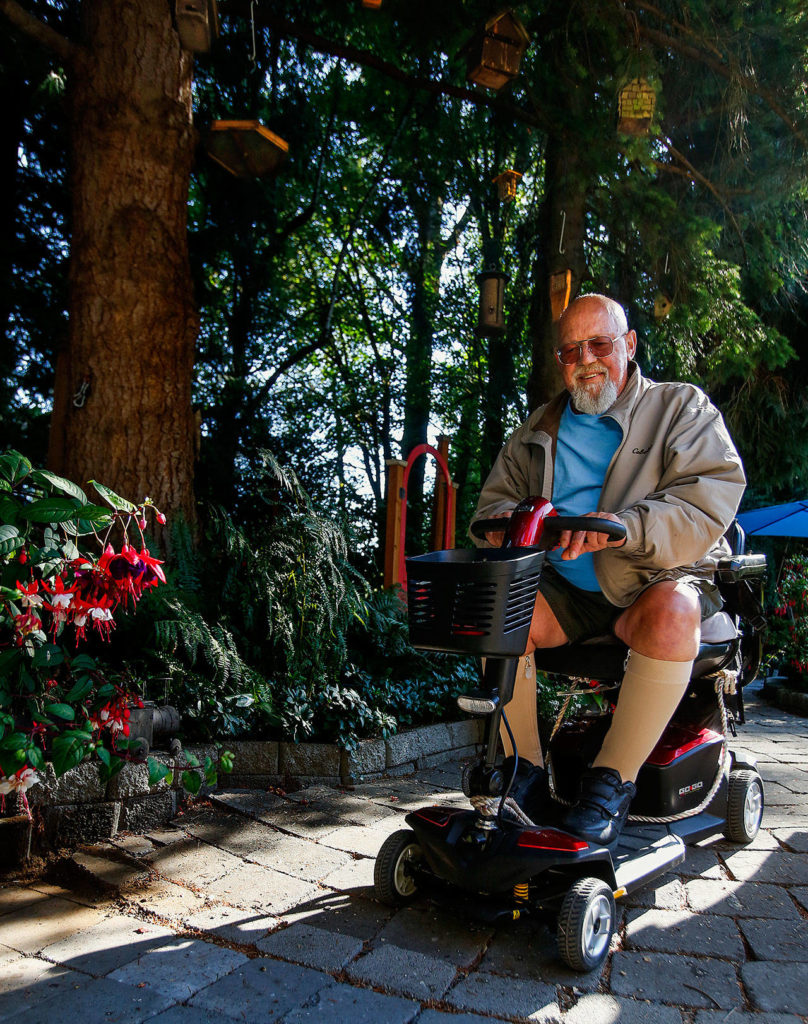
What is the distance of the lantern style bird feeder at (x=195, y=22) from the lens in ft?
12.7

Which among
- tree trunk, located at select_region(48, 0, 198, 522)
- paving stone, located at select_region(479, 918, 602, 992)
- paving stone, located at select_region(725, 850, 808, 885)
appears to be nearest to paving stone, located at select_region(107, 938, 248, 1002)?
paving stone, located at select_region(479, 918, 602, 992)

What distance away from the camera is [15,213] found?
577 centimetres

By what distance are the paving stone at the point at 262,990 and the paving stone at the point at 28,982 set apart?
0.29 metres

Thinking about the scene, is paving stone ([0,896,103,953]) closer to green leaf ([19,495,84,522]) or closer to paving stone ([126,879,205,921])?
paving stone ([126,879,205,921])

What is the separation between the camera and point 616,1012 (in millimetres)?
1623

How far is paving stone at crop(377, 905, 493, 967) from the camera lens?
186 centimetres

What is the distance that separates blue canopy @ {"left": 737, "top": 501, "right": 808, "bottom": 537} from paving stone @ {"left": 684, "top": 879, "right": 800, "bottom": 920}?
601 cm

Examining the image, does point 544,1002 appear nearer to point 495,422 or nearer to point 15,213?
point 15,213

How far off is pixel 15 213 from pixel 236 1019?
5845 mm

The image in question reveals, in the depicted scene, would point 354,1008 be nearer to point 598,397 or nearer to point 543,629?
point 543,629

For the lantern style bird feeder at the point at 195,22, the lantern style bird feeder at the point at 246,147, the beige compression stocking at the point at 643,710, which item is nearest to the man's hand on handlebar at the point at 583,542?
the beige compression stocking at the point at 643,710

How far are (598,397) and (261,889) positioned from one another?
1.73 m

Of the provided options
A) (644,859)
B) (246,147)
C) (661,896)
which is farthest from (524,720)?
(246,147)

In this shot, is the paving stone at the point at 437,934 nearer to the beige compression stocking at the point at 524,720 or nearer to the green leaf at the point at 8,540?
the beige compression stocking at the point at 524,720
